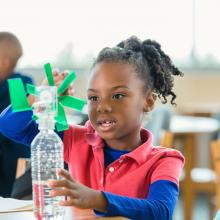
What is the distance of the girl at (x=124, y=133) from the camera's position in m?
1.70

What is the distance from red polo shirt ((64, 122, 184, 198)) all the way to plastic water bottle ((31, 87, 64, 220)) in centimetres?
27

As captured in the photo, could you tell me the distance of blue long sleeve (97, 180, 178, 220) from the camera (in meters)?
1.46

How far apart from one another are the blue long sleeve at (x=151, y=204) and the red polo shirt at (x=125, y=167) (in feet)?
0.12

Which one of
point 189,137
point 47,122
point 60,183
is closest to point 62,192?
point 60,183

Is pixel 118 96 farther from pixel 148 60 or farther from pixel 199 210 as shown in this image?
pixel 199 210

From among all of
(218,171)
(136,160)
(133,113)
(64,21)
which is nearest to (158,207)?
(136,160)

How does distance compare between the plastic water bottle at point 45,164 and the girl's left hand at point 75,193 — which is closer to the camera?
the girl's left hand at point 75,193

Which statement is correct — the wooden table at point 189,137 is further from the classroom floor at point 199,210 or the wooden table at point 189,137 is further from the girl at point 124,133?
the girl at point 124,133

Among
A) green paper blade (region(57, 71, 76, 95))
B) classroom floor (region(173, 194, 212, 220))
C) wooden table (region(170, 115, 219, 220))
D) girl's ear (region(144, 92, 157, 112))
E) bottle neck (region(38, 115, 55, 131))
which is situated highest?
green paper blade (region(57, 71, 76, 95))

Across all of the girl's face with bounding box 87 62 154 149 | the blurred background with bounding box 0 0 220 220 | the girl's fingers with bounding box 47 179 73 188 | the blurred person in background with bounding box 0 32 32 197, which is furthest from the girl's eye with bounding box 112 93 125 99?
the blurred background with bounding box 0 0 220 220

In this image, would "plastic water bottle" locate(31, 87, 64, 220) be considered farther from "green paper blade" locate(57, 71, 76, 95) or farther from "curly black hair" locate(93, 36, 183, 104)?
"curly black hair" locate(93, 36, 183, 104)

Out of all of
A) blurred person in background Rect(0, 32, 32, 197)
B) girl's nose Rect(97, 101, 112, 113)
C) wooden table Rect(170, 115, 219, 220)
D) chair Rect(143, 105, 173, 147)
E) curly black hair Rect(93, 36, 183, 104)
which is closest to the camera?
girl's nose Rect(97, 101, 112, 113)

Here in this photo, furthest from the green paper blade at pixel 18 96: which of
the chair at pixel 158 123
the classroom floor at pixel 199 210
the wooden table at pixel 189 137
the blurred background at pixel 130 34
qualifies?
the blurred background at pixel 130 34

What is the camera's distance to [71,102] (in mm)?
1609
